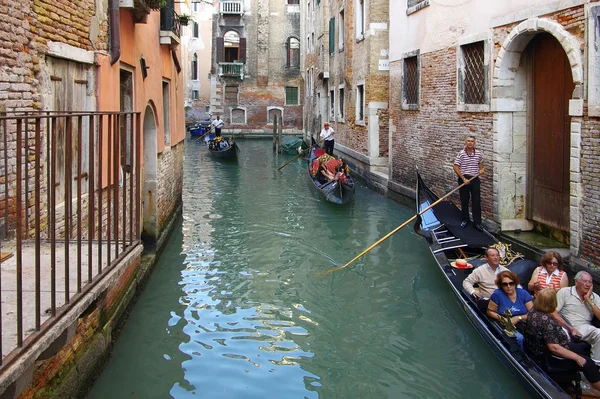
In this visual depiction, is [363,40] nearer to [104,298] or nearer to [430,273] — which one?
[430,273]

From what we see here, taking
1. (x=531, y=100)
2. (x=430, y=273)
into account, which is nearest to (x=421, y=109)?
(x=531, y=100)

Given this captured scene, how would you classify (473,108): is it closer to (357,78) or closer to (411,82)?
(411,82)

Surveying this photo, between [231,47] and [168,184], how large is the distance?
21521 mm

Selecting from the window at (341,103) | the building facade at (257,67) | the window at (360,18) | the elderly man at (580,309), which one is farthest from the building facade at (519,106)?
the building facade at (257,67)

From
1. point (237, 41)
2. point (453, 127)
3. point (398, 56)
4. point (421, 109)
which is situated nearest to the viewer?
point (453, 127)

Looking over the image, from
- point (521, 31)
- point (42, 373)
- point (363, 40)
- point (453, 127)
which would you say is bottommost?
point (42, 373)

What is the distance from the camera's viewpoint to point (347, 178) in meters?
11.2

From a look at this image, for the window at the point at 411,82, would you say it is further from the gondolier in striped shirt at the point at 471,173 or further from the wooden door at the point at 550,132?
the wooden door at the point at 550,132

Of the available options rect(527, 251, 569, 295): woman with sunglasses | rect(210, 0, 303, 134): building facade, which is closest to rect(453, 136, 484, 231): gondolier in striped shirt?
rect(527, 251, 569, 295): woman with sunglasses

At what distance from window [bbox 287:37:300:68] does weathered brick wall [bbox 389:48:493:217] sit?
18085 millimetres

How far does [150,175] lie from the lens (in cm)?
724

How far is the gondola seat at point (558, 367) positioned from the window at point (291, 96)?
25.6 m

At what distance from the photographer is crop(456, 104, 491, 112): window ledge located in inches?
295

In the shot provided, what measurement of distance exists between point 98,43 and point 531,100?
4.44 meters
